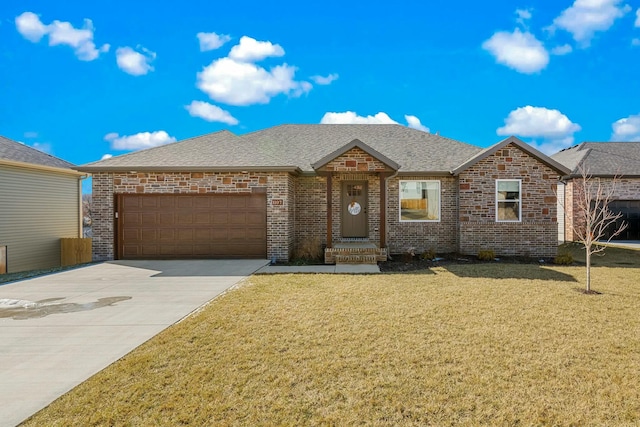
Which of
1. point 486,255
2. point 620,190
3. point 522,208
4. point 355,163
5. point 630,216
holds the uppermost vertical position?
point 355,163

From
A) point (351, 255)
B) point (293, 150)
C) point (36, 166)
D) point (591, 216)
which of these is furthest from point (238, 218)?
point (591, 216)

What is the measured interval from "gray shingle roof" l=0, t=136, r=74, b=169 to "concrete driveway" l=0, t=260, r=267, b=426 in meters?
6.65

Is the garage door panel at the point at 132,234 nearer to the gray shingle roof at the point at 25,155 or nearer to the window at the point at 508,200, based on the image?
the gray shingle roof at the point at 25,155

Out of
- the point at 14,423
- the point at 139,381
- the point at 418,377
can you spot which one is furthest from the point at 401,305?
the point at 14,423

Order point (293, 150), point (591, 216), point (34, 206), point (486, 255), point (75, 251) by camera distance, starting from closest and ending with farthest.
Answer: point (591, 216) < point (486, 255) < point (34, 206) < point (75, 251) < point (293, 150)

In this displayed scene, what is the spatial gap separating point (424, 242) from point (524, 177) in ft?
13.8

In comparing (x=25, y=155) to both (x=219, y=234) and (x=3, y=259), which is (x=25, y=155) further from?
(x=219, y=234)

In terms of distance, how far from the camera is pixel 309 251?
1231cm

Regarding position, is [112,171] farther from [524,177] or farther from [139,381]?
[524,177]

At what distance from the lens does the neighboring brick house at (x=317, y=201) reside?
11.9 m

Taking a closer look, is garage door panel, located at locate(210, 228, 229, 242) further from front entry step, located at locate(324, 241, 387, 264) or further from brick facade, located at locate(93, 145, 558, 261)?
front entry step, located at locate(324, 241, 387, 264)

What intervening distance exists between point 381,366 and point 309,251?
8421 mm

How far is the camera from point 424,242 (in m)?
13.3

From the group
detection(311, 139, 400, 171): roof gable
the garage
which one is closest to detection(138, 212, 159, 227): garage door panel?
detection(311, 139, 400, 171): roof gable
